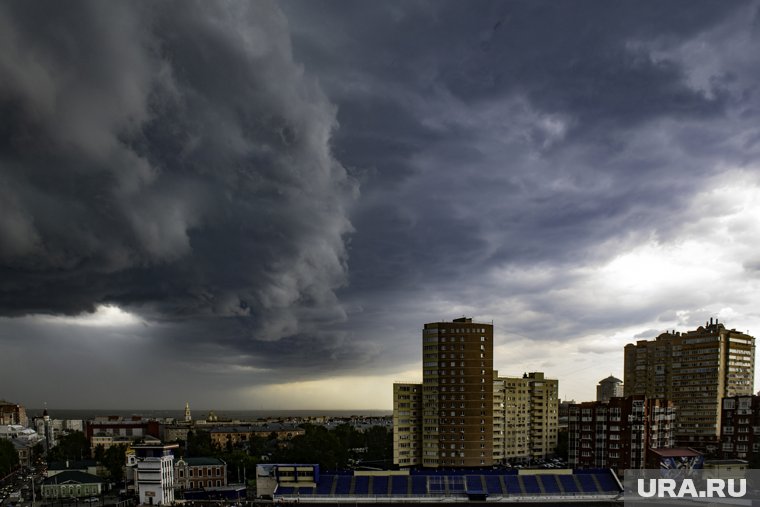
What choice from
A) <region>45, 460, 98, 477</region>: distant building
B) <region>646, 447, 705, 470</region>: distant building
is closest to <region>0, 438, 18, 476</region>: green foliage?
<region>45, 460, 98, 477</region>: distant building

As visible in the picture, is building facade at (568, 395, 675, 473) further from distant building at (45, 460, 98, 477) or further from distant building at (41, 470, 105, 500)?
distant building at (45, 460, 98, 477)

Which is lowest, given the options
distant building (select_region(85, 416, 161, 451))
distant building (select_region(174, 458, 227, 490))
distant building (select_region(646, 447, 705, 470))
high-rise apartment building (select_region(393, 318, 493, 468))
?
distant building (select_region(85, 416, 161, 451))

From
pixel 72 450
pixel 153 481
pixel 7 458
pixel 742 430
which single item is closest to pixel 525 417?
pixel 742 430

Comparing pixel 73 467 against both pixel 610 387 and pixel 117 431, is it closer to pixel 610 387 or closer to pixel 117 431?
pixel 117 431

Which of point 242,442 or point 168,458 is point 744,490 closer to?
point 168,458

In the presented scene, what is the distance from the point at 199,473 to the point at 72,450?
205 feet

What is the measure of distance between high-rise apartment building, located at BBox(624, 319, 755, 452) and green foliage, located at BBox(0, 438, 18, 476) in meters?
136

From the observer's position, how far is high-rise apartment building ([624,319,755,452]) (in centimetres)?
11181

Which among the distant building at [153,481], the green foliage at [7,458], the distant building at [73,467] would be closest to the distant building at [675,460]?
the distant building at [153,481]

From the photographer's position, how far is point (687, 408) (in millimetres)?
115500

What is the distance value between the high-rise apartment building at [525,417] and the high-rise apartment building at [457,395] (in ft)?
34.4

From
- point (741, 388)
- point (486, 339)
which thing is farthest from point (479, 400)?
point (741, 388)

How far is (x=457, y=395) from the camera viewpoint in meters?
103

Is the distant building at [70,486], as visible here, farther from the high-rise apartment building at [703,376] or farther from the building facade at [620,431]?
the high-rise apartment building at [703,376]
